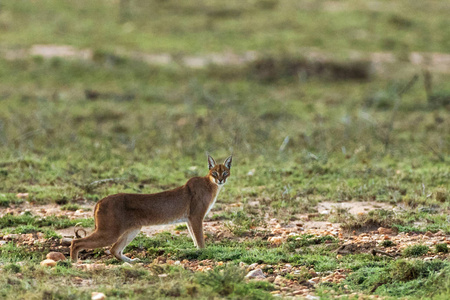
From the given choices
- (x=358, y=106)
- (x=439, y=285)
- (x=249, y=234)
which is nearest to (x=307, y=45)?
(x=358, y=106)

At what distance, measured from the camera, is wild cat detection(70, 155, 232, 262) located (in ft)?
25.5

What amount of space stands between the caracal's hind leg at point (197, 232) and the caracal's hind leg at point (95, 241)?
1013mm

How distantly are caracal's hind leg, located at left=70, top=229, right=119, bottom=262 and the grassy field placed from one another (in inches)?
8.6

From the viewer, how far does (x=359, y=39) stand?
88.3 ft

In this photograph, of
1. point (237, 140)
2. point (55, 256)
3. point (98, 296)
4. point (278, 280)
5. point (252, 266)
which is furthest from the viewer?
point (237, 140)

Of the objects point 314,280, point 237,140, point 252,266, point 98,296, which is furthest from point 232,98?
point 98,296

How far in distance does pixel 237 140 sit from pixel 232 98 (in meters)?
4.92

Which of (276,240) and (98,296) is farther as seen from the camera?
(276,240)

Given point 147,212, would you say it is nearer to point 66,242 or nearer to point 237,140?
point 66,242

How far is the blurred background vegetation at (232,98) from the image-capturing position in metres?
12.5

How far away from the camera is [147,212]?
26.5 feet

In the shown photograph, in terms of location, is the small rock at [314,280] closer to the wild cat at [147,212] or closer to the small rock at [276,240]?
the small rock at [276,240]

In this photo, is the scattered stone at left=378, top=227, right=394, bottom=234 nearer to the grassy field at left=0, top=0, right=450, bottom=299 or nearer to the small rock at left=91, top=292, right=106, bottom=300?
the grassy field at left=0, top=0, right=450, bottom=299

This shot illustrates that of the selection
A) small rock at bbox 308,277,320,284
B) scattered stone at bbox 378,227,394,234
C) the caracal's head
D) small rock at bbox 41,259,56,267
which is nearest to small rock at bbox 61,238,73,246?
small rock at bbox 41,259,56,267
